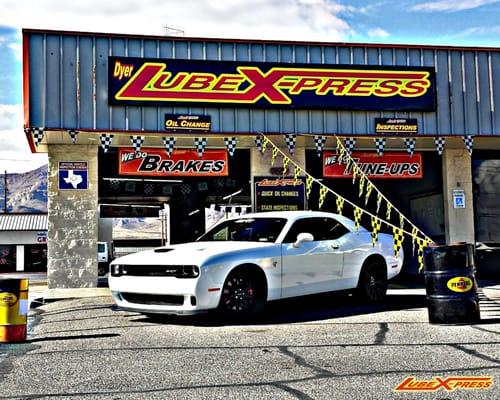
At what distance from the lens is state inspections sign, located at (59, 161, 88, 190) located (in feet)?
50.4

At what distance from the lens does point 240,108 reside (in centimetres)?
1528

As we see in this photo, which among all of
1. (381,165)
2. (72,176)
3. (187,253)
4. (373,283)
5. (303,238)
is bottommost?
(373,283)

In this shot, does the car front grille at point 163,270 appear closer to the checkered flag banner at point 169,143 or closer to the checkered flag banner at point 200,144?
the checkered flag banner at point 169,143

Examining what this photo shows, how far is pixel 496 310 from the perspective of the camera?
9.67m

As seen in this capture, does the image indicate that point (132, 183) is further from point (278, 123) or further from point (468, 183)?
point (468, 183)

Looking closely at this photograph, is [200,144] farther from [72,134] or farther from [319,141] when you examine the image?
[72,134]

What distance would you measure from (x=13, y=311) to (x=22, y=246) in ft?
146

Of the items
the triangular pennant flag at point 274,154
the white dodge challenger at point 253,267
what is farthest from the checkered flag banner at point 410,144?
the white dodge challenger at point 253,267

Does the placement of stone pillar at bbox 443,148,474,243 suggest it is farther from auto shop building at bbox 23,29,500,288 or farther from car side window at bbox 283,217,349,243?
car side window at bbox 283,217,349,243

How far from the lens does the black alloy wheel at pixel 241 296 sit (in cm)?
837

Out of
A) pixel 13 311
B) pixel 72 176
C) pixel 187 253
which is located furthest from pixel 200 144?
pixel 13 311

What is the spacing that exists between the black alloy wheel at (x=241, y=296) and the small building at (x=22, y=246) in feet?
142

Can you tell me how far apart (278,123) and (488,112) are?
5.32m

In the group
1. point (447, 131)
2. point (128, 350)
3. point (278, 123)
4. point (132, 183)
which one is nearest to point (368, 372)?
point (128, 350)
